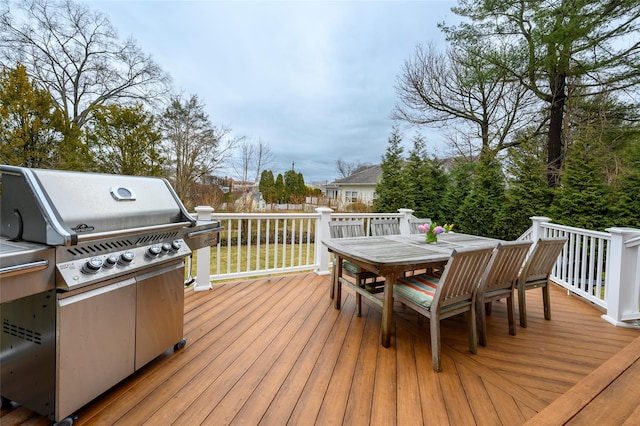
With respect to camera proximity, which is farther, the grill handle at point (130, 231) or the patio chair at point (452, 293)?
the patio chair at point (452, 293)

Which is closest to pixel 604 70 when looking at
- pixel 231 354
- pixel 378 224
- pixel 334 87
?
pixel 378 224

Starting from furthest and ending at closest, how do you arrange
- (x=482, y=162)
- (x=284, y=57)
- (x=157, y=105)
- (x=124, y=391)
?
1. (x=157, y=105)
2. (x=284, y=57)
3. (x=482, y=162)
4. (x=124, y=391)

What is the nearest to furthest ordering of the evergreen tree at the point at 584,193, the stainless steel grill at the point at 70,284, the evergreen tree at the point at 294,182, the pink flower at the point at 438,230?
the stainless steel grill at the point at 70,284
the pink flower at the point at 438,230
the evergreen tree at the point at 584,193
the evergreen tree at the point at 294,182

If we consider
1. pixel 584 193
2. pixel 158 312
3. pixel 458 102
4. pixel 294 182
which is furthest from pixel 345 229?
pixel 294 182

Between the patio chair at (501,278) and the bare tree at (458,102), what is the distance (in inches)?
233

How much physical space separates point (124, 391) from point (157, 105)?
12215mm

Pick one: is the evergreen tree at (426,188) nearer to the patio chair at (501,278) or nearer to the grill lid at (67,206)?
the patio chair at (501,278)

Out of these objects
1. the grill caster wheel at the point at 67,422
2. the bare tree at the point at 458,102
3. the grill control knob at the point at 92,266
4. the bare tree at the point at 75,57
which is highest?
the bare tree at the point at 75,57

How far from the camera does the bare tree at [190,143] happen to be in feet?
33.6

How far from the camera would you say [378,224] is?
13.6 feet

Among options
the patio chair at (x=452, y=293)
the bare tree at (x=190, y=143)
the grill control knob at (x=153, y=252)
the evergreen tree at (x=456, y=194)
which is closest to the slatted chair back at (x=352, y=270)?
the patio chair at (x=452, y=293)

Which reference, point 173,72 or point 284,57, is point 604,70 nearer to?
point 284,57

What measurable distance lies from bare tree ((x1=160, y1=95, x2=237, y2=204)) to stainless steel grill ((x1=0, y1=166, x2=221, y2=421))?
888 centimetres

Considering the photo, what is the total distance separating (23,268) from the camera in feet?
3.86
